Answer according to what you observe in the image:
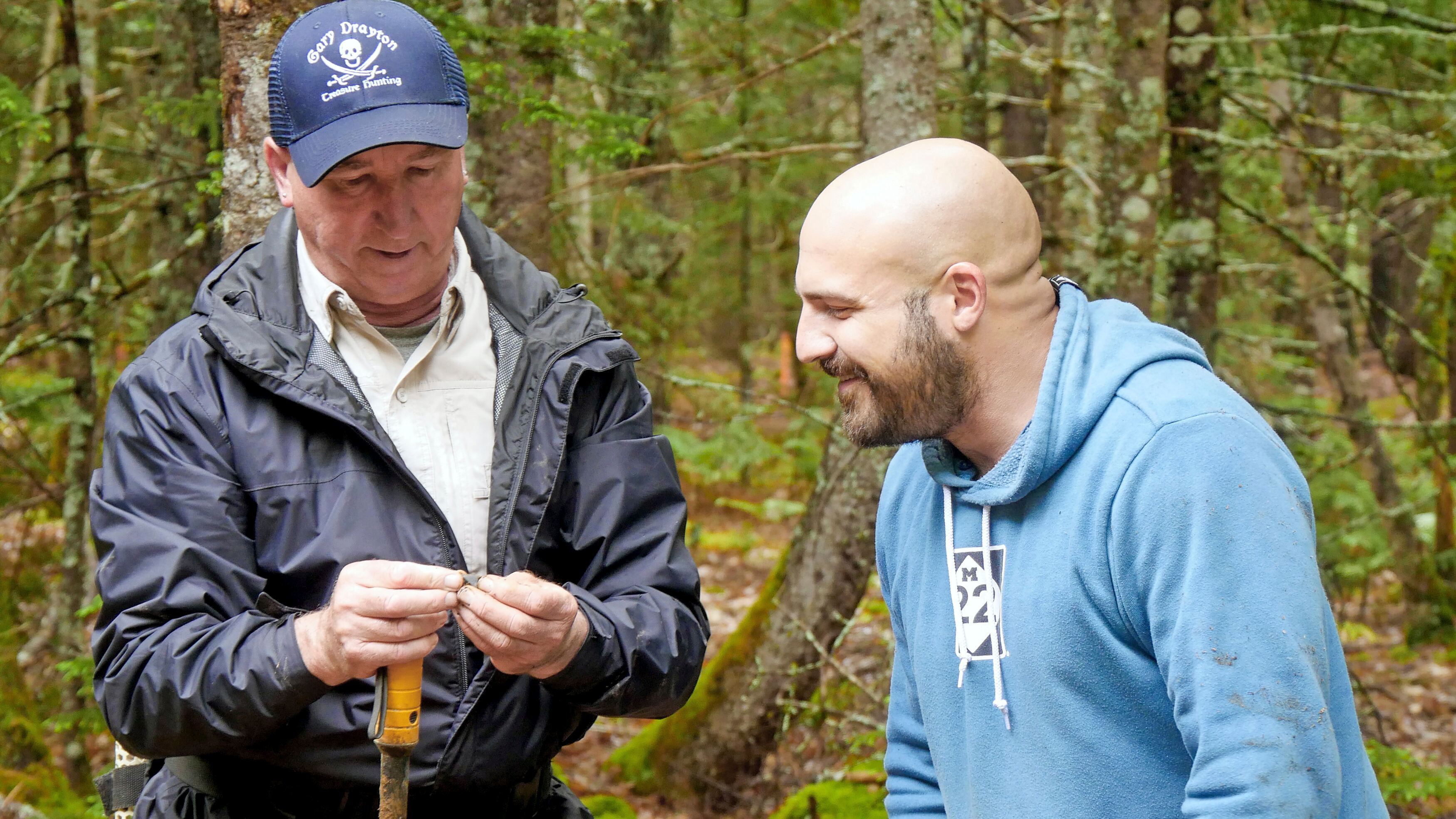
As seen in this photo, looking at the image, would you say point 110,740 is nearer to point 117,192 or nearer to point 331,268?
point 117,192

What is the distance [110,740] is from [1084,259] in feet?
21.5

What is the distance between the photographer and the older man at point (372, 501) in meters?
2.03

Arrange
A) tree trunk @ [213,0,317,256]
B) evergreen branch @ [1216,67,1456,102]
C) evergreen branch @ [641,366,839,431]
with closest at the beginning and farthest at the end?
tree trunk @ [213,0,317,256] < evergreen branch @ [641,366,839,431] < evergreen branch @ [1216,67,1456,102]

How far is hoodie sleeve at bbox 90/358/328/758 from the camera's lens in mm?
2004

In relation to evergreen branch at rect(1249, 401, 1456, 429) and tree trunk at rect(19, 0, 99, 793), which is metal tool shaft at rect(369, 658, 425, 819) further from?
evergreen branch at rect(1249, 401, 1456, 429)

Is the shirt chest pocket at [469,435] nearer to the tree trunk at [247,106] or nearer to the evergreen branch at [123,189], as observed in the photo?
the tree trunk at [247,106]

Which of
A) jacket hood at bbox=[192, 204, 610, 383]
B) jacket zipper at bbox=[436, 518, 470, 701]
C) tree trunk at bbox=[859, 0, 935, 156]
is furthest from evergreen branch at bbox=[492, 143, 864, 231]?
jacket zipper at bbox=[436, 518, 470, 701]

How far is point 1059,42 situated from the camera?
7.13m

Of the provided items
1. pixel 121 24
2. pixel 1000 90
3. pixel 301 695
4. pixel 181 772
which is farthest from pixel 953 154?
pixel 1000 90

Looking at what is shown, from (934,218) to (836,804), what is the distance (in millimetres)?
3427

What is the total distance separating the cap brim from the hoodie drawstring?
1258 millimetres

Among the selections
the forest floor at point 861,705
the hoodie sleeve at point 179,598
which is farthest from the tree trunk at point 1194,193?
the hoodie sleeve at point 179,598

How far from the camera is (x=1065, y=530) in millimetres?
1924

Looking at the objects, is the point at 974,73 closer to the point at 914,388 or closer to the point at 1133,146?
the point at 1133,146
